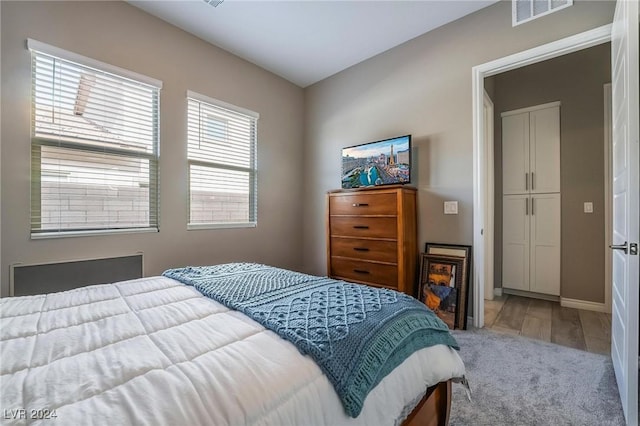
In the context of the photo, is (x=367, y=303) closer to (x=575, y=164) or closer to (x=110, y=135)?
(x=110, y=135)

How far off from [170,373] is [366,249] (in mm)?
2339

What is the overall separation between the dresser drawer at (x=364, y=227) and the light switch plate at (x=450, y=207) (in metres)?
0.54

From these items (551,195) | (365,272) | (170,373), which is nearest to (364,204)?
(365,272)

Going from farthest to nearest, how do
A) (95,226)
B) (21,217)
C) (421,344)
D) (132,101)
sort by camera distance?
(132,101)
(95,226)
(21,217)
(421,344)

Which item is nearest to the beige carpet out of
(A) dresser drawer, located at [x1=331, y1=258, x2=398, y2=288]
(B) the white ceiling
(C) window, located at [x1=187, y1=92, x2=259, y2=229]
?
(A) dresser drawer, located at [x1=331, y1=258, x2=398, y2=288]

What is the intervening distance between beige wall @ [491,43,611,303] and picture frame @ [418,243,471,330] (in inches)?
62.9

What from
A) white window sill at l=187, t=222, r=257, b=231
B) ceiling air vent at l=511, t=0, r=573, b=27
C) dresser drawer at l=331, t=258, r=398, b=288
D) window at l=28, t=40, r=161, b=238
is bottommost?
dresser drawer at l=331, t=258, r=398, b=288

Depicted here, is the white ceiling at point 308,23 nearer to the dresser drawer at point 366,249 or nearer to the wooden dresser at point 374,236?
the wooden dresser at point 374,236

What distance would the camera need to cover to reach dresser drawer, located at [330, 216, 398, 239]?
2691 millimetres

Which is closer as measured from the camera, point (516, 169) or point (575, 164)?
point (575, 164)

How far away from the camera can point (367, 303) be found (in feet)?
3.81

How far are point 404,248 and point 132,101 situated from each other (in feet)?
9.09

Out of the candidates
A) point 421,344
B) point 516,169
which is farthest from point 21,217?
point 516,169

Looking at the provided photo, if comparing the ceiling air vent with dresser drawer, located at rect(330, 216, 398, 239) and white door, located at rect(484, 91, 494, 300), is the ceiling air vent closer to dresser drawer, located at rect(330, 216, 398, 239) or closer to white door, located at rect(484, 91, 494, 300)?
white door, located at rect(484, 91, 494, 300)
